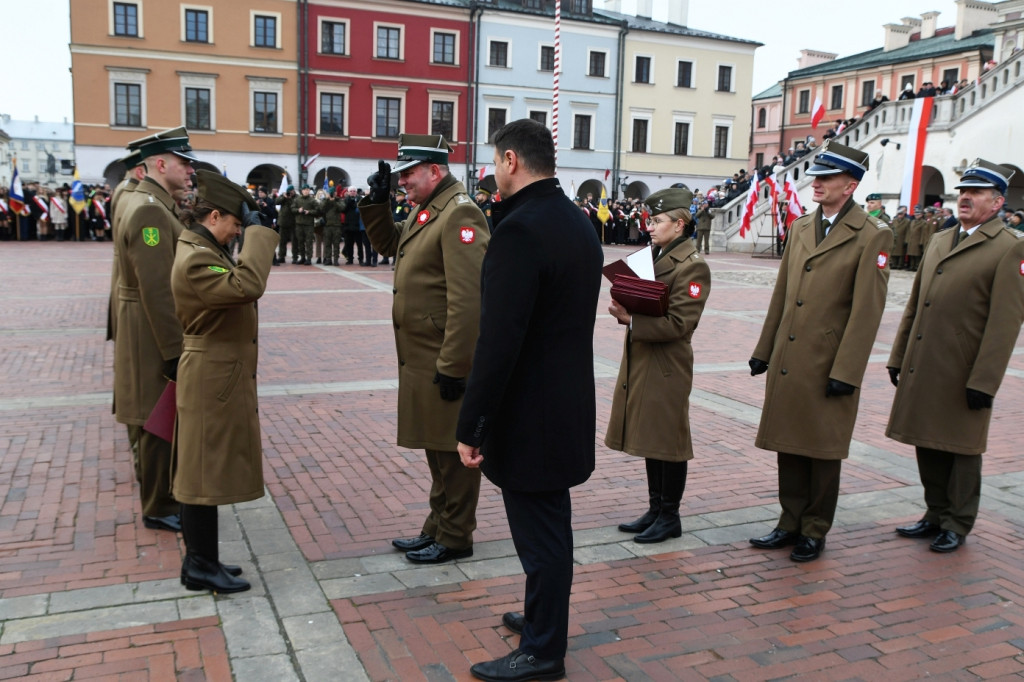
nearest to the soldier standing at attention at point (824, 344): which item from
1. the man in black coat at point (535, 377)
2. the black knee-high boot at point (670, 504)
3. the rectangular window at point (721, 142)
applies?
the black knee-high boot at point (670, 504)

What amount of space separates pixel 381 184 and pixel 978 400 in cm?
323

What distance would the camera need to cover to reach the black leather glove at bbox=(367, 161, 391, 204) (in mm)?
4340

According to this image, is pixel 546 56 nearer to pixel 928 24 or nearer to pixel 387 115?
pixel 387 115

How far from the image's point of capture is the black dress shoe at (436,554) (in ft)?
14.1

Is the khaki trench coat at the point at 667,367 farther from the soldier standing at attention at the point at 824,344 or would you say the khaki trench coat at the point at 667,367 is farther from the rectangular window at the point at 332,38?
the rectangular window at the point at 332,38

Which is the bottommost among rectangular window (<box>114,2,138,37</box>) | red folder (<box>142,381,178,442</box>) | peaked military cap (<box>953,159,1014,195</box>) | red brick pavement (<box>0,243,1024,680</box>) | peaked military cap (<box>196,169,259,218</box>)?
red brick pavement (<box>0,243,1024,680</box>)

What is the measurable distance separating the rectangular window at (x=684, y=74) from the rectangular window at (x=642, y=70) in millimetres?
1809

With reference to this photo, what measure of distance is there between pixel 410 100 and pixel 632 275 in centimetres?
4091

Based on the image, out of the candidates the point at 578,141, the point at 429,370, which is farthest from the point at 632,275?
the point at 578,141

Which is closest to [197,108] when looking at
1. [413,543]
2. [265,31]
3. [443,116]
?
[265,31]

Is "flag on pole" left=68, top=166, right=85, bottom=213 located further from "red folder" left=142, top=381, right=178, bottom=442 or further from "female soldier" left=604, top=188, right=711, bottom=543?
"female soldier" left=604, top=188, right=711, bottom=543

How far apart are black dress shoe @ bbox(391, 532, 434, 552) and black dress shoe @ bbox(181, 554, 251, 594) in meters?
0.79

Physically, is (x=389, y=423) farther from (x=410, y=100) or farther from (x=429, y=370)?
(x=410, y=100)

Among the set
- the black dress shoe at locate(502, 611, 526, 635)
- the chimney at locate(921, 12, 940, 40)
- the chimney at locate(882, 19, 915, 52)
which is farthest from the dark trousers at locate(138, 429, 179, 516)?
the chimney at locate(921, 12, 940, 40)
